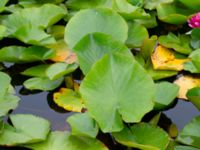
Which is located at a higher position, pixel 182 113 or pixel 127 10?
pixel 127 10

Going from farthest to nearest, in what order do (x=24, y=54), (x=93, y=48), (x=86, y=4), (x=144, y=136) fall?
(x=86, y=4) → (x=24, y=54) → (x=93, y=48) → (x=144, y=136)

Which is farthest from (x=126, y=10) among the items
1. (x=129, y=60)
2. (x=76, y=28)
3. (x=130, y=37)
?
(x=129, y=60)

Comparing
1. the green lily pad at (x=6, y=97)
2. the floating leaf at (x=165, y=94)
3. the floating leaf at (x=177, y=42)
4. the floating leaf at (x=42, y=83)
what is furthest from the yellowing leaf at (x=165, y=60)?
the green lily pad at (x=6, y=97)

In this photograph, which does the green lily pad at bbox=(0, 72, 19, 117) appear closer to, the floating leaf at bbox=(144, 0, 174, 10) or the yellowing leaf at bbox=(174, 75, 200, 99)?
the yellowing leaf at bbox=(174, 75, 200, 99)

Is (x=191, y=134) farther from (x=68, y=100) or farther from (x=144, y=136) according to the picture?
(x=68, y=100)

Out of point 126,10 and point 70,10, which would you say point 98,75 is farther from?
point 70,10

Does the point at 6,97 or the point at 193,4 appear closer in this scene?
the point at 6,97

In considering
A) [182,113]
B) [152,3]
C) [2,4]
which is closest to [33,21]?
[2,4]
